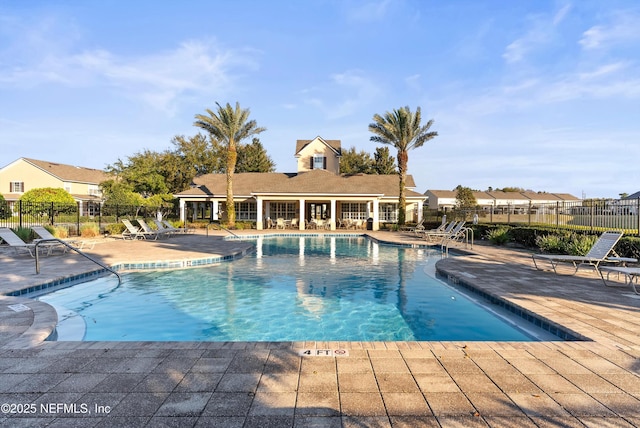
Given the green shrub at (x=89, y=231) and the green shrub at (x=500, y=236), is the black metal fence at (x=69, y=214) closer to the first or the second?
the green shrub at (x=89, y=231)

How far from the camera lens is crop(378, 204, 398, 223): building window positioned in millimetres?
33906

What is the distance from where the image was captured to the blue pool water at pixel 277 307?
6191 mm

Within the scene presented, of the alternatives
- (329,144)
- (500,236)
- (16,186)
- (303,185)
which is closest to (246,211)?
(303,185)

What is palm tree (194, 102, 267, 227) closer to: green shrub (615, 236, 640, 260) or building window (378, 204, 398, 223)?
building window (378, 204, 398, 223)

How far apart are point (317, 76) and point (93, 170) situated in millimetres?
45509

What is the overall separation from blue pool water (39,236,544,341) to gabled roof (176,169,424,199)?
1778cm

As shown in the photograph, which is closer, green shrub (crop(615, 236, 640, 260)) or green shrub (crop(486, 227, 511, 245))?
green shrub (crop(615, 236, 640, 260))

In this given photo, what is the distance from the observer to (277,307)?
7.74m

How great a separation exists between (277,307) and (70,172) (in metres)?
51.2

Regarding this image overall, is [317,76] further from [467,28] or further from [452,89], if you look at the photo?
[467,28]

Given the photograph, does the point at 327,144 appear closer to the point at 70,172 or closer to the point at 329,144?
the point at 329,144

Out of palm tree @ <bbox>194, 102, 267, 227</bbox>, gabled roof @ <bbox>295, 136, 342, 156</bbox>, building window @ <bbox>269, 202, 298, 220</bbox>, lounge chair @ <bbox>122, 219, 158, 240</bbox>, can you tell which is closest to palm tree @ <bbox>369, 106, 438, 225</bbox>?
gabled roof @ <bbox>295, 136, 342, 156</bbox>

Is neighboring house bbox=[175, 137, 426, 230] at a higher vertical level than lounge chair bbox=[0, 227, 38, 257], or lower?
higher

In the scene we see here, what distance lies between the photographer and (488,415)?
9.16 ft
